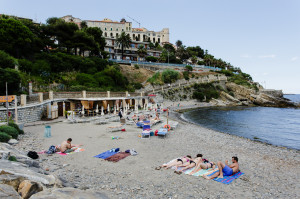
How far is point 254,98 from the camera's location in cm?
6047

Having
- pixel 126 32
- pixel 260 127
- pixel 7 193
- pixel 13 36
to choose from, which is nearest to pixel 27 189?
pixel 7 193

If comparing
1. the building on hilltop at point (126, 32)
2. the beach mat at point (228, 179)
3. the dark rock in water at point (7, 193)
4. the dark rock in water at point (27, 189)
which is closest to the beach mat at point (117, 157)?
the beach mat at point (228, 179)

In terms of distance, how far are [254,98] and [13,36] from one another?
6739cm

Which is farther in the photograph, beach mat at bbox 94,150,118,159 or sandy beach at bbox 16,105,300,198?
beach mat at bbox 94,150,118,159

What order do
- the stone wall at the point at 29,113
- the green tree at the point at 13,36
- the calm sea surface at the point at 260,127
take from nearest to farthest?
the stone wall at the point at 29,113 → the calm sea surface at the point at 260,127 → the green tree at the point at 13,36

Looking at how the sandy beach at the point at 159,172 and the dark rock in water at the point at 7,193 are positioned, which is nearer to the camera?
the dark rock in water at the point at 7,193

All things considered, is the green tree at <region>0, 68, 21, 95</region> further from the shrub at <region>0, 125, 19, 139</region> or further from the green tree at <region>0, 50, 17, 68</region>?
the shrub at <region>0, 125, 19, 139</region>

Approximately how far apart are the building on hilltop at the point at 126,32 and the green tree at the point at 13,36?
126 ft

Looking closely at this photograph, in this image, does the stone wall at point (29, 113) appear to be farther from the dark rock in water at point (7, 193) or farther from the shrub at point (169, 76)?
the shrub at point (169, 76)

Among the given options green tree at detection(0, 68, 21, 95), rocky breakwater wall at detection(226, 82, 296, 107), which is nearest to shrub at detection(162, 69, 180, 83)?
rocky breakwater wall at detection(226, 82, 296, 107)

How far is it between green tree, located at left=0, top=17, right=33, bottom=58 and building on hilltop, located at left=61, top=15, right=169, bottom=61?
126 ft

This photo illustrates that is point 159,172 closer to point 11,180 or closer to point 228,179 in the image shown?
point 228,179

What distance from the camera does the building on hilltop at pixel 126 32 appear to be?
A: 7231 cm

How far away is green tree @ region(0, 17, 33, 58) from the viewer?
30219 mm
